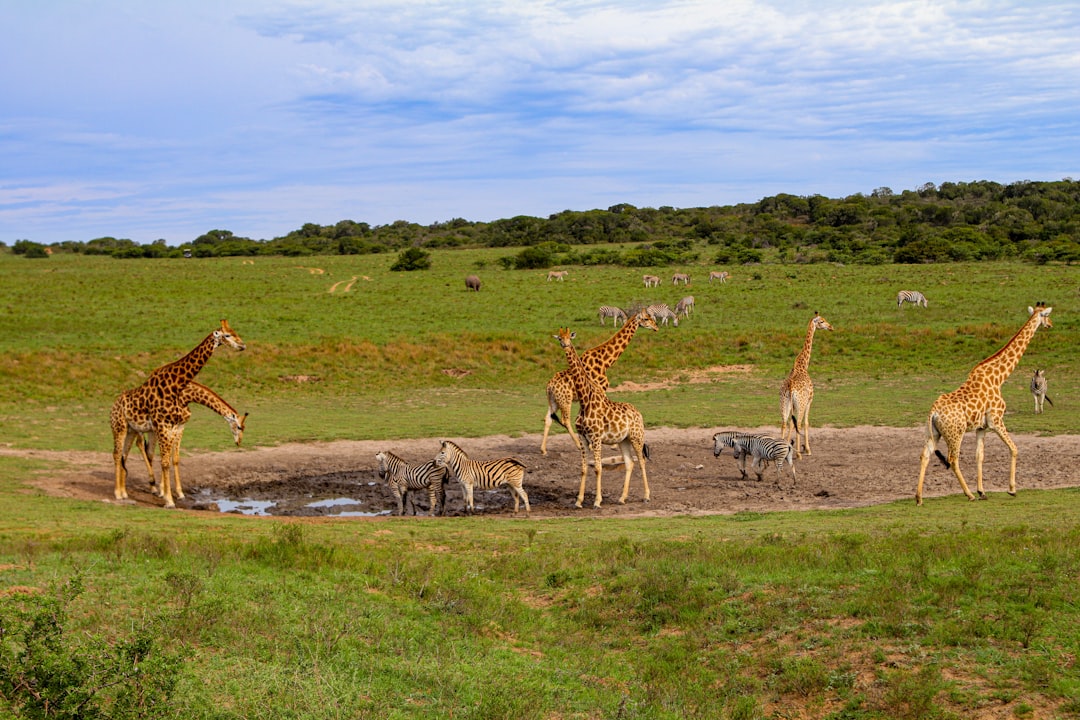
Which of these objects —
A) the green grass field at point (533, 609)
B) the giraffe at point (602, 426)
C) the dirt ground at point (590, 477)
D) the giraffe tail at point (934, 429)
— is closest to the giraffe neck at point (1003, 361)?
the giraffe tail at point (934, 429)

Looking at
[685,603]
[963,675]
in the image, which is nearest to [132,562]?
[685,603]

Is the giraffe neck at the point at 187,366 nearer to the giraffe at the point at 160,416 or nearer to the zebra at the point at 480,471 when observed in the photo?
the giraffe at the point at 160,416

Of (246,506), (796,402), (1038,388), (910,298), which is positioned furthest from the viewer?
(910,298)

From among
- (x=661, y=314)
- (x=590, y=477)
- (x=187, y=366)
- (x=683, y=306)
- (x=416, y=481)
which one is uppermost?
(x=683, y=306)

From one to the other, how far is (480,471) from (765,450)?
5328 millimetres

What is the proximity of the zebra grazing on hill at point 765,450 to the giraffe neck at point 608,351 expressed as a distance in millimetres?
3831

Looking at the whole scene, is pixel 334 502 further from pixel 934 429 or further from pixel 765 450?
pixel 934 429

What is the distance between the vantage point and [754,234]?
270 ft

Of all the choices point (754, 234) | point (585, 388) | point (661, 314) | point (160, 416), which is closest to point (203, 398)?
point (160, 416)

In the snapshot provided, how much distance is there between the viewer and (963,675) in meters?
8.50

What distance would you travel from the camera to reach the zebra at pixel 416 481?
17.1m

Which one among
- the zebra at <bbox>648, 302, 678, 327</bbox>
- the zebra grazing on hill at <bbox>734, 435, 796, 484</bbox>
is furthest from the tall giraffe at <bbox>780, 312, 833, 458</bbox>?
the zebra at <bbox>648, 302, 678, 327</bbox>

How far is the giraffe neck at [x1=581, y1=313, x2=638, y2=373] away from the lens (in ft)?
71.5

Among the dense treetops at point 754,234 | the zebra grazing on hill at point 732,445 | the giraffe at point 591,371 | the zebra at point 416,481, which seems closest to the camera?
the zebra at point 416,481
